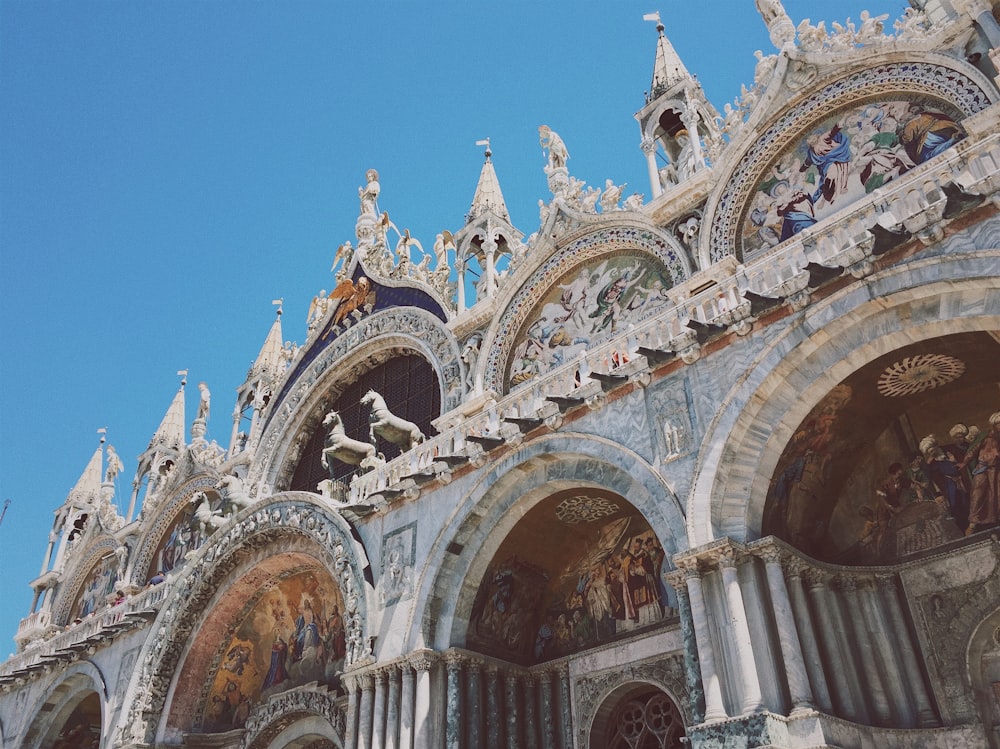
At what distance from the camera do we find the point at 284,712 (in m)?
15.0

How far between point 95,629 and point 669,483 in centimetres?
1472

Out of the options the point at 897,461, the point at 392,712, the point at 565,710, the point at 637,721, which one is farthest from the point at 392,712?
the point at 897,461

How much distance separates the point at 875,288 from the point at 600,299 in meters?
6.18

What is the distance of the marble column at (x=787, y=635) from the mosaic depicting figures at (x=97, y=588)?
20840 millimetres

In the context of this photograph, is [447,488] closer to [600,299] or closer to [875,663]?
[600,299]

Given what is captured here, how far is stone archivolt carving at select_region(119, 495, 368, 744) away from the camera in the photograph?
14497 millimetres

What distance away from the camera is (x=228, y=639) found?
16.4m

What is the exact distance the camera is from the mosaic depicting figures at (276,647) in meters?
15.5

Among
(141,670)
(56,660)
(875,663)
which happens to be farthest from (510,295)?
(56,660)

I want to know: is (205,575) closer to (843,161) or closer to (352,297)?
(352,297)

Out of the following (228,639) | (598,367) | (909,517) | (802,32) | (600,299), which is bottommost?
(909,517)

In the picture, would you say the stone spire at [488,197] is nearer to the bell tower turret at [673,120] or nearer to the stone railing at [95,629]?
the bell tower turret at [673,120]

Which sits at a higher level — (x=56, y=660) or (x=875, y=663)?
(x=56, y=660)

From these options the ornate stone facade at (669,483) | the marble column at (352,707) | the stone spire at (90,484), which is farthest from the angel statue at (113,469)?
the marble column at (352,707)
